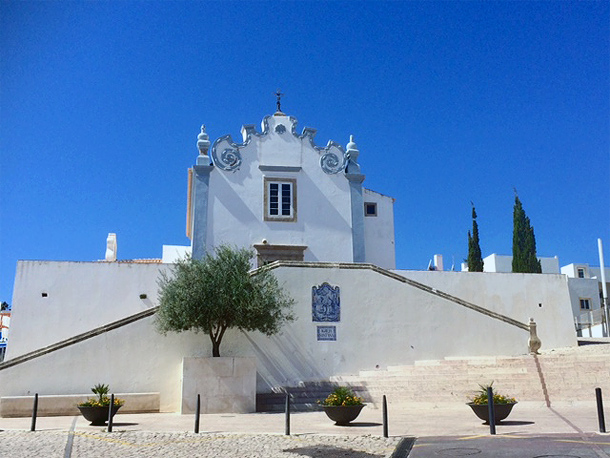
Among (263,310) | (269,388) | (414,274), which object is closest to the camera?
(263,310)

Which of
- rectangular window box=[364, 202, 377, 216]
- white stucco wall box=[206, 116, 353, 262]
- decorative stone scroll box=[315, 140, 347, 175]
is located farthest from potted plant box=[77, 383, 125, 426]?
rectangular window box=[364, 202, 377, 216]

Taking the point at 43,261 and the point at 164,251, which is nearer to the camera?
the point at 43,261

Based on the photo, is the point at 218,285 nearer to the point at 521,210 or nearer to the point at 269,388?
the point at 269,388

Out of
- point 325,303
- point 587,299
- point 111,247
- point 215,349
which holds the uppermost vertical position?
point 111,247

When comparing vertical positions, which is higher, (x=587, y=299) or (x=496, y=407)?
(x=587, y=299)

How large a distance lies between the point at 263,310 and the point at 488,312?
28.2ft

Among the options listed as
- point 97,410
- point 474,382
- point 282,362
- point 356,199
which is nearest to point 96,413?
point 97,410

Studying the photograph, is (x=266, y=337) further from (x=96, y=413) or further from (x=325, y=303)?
(x=96, y=413)

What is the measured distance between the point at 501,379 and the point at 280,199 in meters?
12.4

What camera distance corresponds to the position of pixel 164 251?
34.0m

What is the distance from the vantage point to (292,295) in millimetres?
20484

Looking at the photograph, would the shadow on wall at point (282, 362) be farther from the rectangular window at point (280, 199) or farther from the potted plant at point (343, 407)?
the rectangular window at point (280, 199)

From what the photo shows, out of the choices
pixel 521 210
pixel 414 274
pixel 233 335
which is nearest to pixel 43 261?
pixel 233 335

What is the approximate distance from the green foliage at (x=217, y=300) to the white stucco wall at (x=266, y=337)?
49.2 inches
